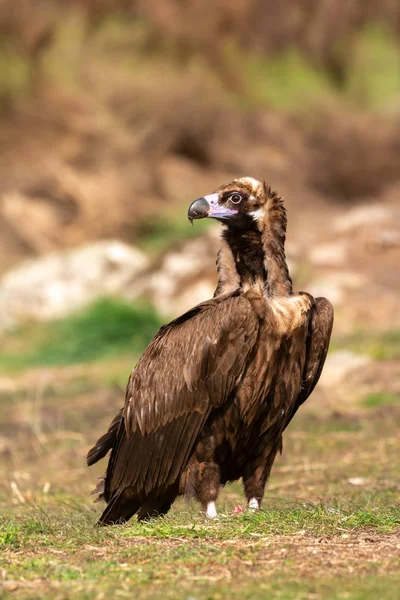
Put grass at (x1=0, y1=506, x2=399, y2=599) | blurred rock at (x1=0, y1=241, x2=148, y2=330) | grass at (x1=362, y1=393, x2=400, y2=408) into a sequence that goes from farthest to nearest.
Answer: blurred rock at (x1=0, y1=241, x2=148, y2=330), grass at (x1=362, y1=393, x2=400, y2=408), grass at (x1=0, y1=506, x2=399, y2=599)

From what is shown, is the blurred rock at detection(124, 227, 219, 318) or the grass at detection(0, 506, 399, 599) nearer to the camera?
the grass at detection(0, 506, 399, 599)

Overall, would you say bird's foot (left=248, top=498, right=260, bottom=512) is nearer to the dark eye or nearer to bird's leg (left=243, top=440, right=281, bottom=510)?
bird's leg (left=243, top=440, right=281, bottom=510)

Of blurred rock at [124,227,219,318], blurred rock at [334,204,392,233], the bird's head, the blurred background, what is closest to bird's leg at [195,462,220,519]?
the bird's head

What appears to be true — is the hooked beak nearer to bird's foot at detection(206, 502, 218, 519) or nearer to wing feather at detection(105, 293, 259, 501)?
wing feather at detection(105, 293, 259, 501)

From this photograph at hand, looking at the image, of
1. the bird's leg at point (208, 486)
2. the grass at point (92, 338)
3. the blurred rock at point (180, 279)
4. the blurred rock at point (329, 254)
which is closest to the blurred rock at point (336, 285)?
the blurred rock at point (329, 254)

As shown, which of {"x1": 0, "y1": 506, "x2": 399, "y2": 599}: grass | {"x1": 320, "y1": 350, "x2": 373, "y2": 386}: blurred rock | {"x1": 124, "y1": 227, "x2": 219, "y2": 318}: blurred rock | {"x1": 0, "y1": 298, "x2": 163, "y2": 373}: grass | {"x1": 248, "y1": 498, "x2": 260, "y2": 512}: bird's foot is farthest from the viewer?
{"x1": 124, "y1": 227, "x2": 219, "y2": 318}: blurred rock

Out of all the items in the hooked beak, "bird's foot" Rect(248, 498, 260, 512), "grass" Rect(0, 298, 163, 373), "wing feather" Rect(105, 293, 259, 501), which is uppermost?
"grass" Rect(0, 298, 163, 373)

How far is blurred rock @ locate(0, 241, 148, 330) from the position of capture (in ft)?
53.0

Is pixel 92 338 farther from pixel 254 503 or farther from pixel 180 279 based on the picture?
pixel 254 503

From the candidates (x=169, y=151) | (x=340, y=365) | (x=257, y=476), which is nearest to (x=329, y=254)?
(x=340, y=365)

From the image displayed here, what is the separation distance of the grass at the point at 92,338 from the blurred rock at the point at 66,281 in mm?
832

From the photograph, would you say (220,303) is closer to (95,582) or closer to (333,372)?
(95,582)

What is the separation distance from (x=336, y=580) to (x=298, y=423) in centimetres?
599

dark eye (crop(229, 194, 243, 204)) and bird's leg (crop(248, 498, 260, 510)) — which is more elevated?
dark eye (crop(229, 194, 243, 204))
